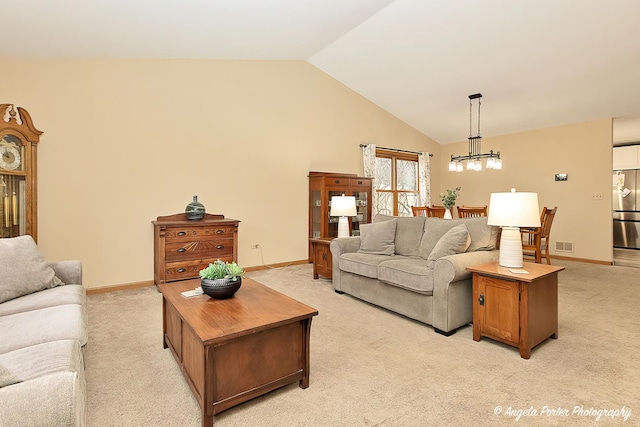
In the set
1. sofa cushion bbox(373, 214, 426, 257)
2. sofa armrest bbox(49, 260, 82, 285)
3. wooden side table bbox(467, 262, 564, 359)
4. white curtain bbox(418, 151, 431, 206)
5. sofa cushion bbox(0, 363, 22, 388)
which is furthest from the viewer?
white curtain bbox(418, 151, 431, 206)

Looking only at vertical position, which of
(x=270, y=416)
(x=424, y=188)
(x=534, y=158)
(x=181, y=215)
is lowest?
(x=270, y=416)

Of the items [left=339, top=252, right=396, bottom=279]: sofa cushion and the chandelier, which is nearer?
[left=339, top=252, right=396, bottom=279]: sofa cushion

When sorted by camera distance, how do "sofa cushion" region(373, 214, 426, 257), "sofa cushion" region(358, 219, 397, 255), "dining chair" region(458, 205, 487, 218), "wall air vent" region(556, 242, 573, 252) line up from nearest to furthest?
"sofa cushion" region(373, 214, 426, 257)
"sofa cushion" region(358, 219, 397, 255)
"dining chair" region(458, 205, 487, 218)
"wall air vent" region(556, 242, 573, 252)

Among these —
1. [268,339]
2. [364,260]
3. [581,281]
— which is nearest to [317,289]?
[364,260]

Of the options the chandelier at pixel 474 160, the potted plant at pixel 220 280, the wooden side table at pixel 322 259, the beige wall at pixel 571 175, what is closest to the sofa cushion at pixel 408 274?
the wooden side table at pixel 322 259

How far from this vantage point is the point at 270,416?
5.82 feet

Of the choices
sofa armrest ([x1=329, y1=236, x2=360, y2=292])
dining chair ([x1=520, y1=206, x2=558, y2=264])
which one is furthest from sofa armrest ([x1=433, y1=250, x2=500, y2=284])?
dining chair ([x1=520, y1=206, x2=558, y2=264])

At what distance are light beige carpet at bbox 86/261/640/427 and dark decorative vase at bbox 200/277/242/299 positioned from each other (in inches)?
21.6

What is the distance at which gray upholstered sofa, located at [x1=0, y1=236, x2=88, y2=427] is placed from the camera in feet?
3.10

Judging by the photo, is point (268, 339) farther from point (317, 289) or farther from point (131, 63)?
point (131, 63)

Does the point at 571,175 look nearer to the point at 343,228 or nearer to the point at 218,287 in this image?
the point at 343,228

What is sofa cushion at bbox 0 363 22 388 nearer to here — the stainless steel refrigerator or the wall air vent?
the wall air vent

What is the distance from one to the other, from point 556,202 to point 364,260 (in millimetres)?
4703

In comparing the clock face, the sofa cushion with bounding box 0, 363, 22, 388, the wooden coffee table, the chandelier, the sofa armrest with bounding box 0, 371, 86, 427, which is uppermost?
the chandelier
